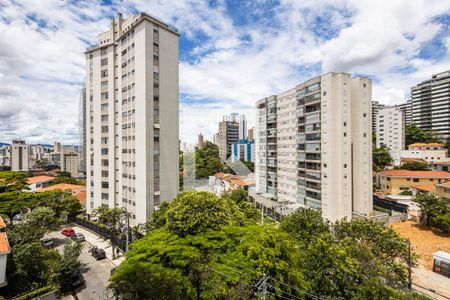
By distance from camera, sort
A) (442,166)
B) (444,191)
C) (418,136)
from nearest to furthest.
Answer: (444,191), (442,166), (418,136)

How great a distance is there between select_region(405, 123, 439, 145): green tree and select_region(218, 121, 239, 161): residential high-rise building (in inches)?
3283

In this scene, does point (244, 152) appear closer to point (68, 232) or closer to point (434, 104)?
point (434, 104)

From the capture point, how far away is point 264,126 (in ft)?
161

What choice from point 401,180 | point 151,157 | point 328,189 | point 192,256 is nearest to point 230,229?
point 192,256

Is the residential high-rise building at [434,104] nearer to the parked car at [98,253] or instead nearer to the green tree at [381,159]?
the green tree at [381,159]

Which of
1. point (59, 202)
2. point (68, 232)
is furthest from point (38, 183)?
point (68, 232)

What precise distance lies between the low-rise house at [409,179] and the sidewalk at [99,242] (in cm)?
5289

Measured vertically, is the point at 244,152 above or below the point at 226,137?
below

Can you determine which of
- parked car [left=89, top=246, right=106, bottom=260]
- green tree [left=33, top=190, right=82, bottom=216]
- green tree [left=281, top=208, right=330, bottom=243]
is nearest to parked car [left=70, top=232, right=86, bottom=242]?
parked car [left=89, top=246, right=106, bottom=260]

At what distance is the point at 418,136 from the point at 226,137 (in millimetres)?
88664

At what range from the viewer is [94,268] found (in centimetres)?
2289

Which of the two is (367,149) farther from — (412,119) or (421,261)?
(412,119)

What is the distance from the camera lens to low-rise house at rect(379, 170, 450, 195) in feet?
149

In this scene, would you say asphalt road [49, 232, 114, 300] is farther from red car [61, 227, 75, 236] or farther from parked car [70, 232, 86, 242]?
Result: red car [61, 227, 75, 236]
